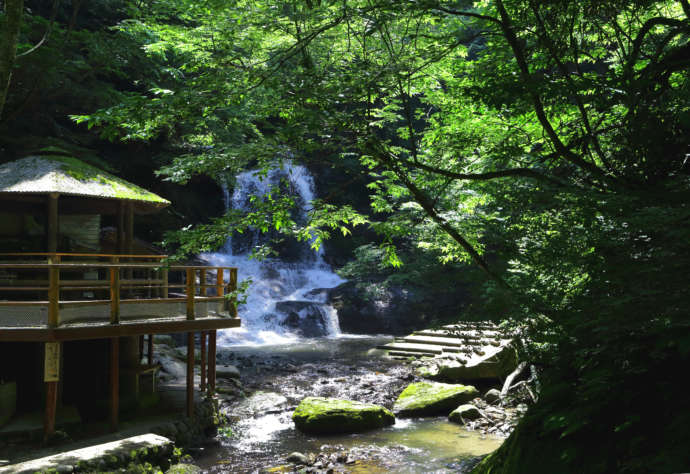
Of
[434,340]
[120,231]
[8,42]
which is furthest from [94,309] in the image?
[434,340]

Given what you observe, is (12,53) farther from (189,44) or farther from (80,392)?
(80,392)

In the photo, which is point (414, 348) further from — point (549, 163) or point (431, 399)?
point (549, 163)

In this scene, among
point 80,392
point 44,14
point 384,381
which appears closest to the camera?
point 80,392

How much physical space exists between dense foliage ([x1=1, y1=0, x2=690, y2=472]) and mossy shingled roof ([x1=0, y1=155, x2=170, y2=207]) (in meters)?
3.94

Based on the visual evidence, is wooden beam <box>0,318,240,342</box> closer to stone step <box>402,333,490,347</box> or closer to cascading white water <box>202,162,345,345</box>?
cascading white water <box>202,162,345,345</box>

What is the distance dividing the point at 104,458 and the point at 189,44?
19.4ft

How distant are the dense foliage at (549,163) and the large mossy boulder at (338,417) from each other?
413 centimetres

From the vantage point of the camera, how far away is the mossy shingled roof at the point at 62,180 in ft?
32.2

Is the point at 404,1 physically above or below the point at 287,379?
above

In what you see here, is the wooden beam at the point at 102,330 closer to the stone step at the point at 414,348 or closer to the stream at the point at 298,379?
the stream at the point at 298,379

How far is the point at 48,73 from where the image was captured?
1434 cm

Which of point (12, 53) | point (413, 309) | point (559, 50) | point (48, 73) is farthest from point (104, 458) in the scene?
point (413, 309)

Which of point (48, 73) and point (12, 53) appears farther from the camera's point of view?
point (48, 73)

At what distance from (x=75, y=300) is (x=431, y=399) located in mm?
8093
